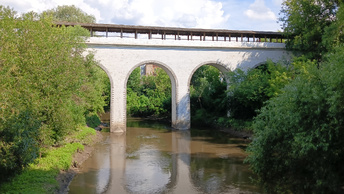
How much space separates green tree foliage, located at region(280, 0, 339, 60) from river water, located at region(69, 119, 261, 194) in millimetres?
8990

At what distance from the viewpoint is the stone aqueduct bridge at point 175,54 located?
69.4 ft

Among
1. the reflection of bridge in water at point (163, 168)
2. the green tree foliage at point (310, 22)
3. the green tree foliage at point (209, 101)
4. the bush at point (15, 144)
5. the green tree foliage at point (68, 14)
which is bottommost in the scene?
the reflection of bridge in water at point (163, 168)

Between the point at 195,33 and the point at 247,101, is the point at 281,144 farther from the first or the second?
the point at 195,33

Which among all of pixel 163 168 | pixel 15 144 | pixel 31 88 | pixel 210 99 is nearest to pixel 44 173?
pixel 15 144

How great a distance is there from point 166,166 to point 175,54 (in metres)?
11.5

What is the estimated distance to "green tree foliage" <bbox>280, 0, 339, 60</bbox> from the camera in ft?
69.6

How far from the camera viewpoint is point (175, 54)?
2239cm

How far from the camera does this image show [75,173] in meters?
11.3

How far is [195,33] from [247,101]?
682 cm

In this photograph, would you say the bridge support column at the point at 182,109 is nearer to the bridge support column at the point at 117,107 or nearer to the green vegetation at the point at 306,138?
the bridge support column at the point at 117,107

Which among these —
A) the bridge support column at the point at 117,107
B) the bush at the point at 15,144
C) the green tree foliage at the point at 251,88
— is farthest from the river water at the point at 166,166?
the green tree foliage at the point at 251,88

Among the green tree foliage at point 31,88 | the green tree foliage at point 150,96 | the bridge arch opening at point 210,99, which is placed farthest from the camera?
the green tree foliage at point 150,96

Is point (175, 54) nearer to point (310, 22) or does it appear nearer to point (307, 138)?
point (310, 22)

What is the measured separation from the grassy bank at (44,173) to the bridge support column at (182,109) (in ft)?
35.1
